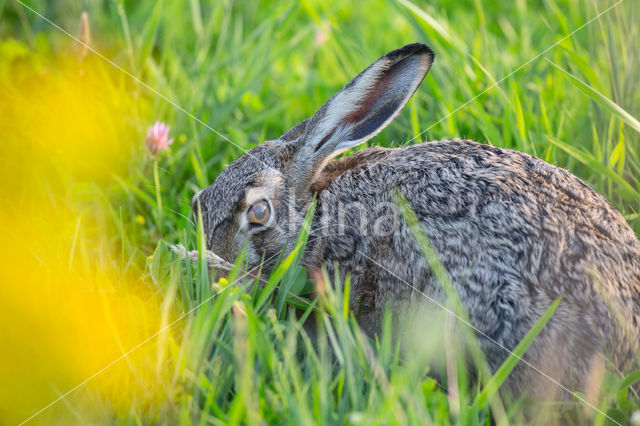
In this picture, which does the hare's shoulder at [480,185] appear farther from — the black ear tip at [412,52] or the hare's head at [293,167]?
the black ear tip at [412,52]

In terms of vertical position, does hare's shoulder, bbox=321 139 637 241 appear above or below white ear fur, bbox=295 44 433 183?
below

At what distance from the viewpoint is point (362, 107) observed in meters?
3.63

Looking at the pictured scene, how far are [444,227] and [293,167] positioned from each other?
3.25 feet

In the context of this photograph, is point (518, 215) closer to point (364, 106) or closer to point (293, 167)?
point (364, 106)

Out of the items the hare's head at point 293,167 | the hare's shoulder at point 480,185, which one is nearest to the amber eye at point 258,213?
the hare's head at point 293,167

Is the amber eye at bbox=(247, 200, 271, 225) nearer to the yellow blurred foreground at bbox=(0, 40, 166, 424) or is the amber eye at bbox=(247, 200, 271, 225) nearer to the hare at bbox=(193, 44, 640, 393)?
the hare at bbox=(193, 44, 640, 393)

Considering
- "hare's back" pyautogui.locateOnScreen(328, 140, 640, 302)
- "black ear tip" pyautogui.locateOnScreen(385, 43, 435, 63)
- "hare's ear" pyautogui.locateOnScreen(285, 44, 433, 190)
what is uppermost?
"black ear tip" pyautogui.locateOnScreen(385, 43, 435, 63)

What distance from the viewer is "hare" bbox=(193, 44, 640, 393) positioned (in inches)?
108

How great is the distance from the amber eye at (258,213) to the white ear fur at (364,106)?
327 millimetres

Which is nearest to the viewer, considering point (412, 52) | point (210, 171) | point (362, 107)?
point (412, 52)

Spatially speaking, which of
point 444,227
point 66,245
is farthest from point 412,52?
point 66,245

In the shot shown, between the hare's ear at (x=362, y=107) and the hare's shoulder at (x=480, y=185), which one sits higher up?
the hare's ear at (x=362, y=107)

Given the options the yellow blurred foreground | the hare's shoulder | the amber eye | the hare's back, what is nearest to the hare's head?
the amber eye

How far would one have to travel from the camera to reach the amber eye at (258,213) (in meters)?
3.47
